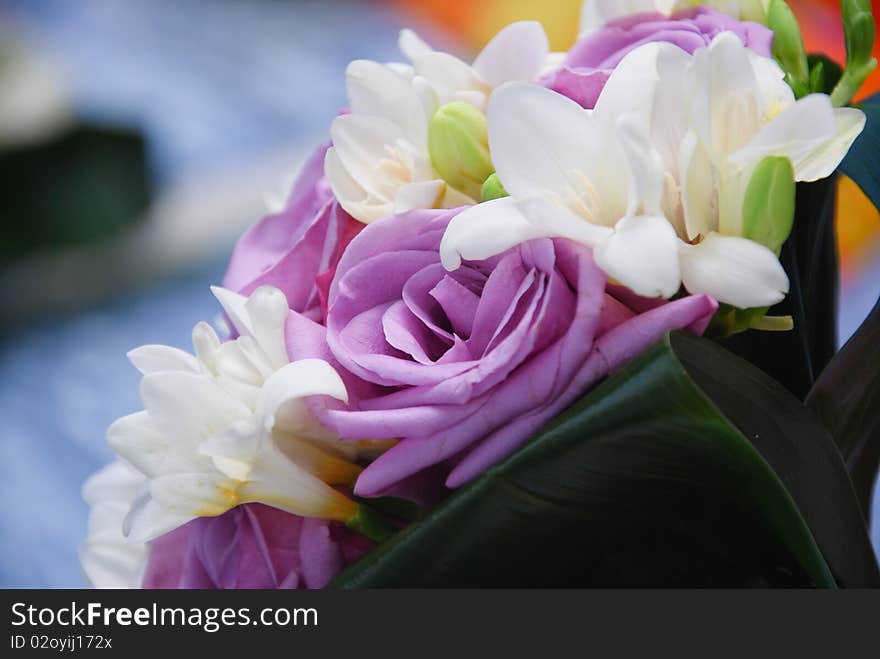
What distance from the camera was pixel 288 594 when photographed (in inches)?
12.7

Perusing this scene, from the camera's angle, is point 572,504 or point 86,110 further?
point 86,110

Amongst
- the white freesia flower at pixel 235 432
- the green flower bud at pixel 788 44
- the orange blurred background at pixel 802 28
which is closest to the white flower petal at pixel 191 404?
the white freesia flower at pixel 235 432

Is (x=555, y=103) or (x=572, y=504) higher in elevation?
(x=555, y=103)

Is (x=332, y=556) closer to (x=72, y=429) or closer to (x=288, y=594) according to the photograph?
(x=288, y=594)

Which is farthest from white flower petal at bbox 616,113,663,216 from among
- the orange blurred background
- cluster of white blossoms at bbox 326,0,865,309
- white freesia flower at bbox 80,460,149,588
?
the orange blurred background

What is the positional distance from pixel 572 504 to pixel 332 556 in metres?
0.08

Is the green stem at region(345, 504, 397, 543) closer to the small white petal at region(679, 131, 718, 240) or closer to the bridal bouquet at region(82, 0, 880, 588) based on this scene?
the bridal bouquet at region(82, 0, 880, 588)

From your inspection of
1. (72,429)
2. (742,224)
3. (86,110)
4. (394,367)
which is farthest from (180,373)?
(86,110)

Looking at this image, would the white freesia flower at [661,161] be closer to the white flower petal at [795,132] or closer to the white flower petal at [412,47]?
the white flower petal at [795,132]

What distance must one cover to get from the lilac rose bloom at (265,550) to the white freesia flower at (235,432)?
1 centimetres

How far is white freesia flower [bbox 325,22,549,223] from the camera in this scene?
14.4 inches

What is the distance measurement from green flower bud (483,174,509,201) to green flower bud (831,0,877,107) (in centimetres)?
12

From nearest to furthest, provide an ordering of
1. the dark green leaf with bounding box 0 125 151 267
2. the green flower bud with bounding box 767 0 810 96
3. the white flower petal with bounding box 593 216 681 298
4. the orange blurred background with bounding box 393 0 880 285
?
the white flower petal with bounding box 593 216 681 298, the green flower bud with bounding box 767 0 810 96, the orange blurred background with bounding box 393 0 880 285, the dark green leaf with bounding box 0 125 151 267

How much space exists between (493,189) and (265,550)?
14cm
